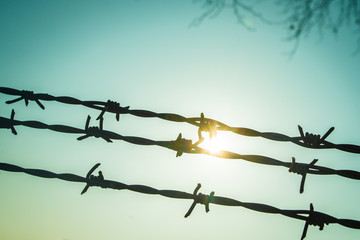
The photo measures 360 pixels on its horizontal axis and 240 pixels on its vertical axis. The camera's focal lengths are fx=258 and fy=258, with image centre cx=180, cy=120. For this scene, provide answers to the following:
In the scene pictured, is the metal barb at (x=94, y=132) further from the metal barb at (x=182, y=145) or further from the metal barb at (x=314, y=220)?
the metal barb at (x=314, y=220)

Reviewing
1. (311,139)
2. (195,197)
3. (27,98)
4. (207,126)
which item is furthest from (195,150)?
(27,98)

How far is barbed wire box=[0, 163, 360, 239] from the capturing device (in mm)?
1850

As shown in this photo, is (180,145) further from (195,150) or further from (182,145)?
(195,150)

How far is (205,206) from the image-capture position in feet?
6.17

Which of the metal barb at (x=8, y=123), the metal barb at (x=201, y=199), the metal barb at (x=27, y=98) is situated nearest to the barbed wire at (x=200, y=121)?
the metal barb at (x=27, y=98)

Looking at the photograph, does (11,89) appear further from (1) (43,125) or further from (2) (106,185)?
(2) (106,185)

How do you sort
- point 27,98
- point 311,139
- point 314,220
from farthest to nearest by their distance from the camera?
1. point 27,98
2. point 311,139
3. point 314,220

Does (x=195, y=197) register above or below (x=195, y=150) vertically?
below

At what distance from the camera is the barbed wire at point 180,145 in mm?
1920

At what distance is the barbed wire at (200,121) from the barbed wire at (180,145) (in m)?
0.14

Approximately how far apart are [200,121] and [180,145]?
0.24 m

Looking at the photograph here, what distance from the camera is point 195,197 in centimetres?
188

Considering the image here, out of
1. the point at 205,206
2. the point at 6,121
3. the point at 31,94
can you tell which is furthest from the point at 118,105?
the point at 205,206

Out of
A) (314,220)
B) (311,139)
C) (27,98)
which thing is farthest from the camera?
(27,98)
